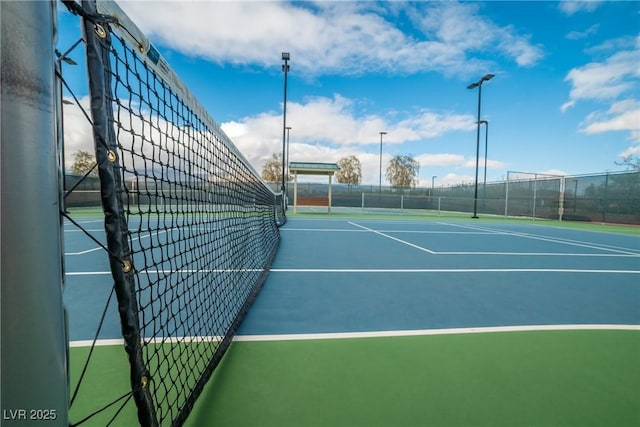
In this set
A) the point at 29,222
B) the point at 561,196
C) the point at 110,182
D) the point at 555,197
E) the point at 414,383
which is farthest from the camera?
the point at 555,197

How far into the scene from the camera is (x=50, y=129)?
2.16 ft

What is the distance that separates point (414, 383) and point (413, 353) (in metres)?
0.32

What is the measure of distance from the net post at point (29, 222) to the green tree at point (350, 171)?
41111 millimetres

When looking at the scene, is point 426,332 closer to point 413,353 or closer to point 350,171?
point 413,353

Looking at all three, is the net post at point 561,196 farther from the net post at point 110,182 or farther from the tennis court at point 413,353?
the net post at point 110,182

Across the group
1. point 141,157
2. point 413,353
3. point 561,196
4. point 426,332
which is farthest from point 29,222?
point 561,196

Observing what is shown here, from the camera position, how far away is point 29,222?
0.61 metres

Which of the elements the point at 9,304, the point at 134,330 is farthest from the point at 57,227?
the point at 134,330

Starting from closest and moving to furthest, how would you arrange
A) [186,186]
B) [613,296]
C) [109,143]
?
[109,143], [186,186], [613,296]

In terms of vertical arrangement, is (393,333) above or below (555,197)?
below

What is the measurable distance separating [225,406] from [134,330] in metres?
0.71

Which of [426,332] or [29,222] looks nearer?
[29,222]

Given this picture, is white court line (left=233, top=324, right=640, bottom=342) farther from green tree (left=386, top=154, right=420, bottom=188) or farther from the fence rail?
green tree (left=386, top=154, right=420, bottom=188)

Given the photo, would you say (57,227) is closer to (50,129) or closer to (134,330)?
(50,129)
